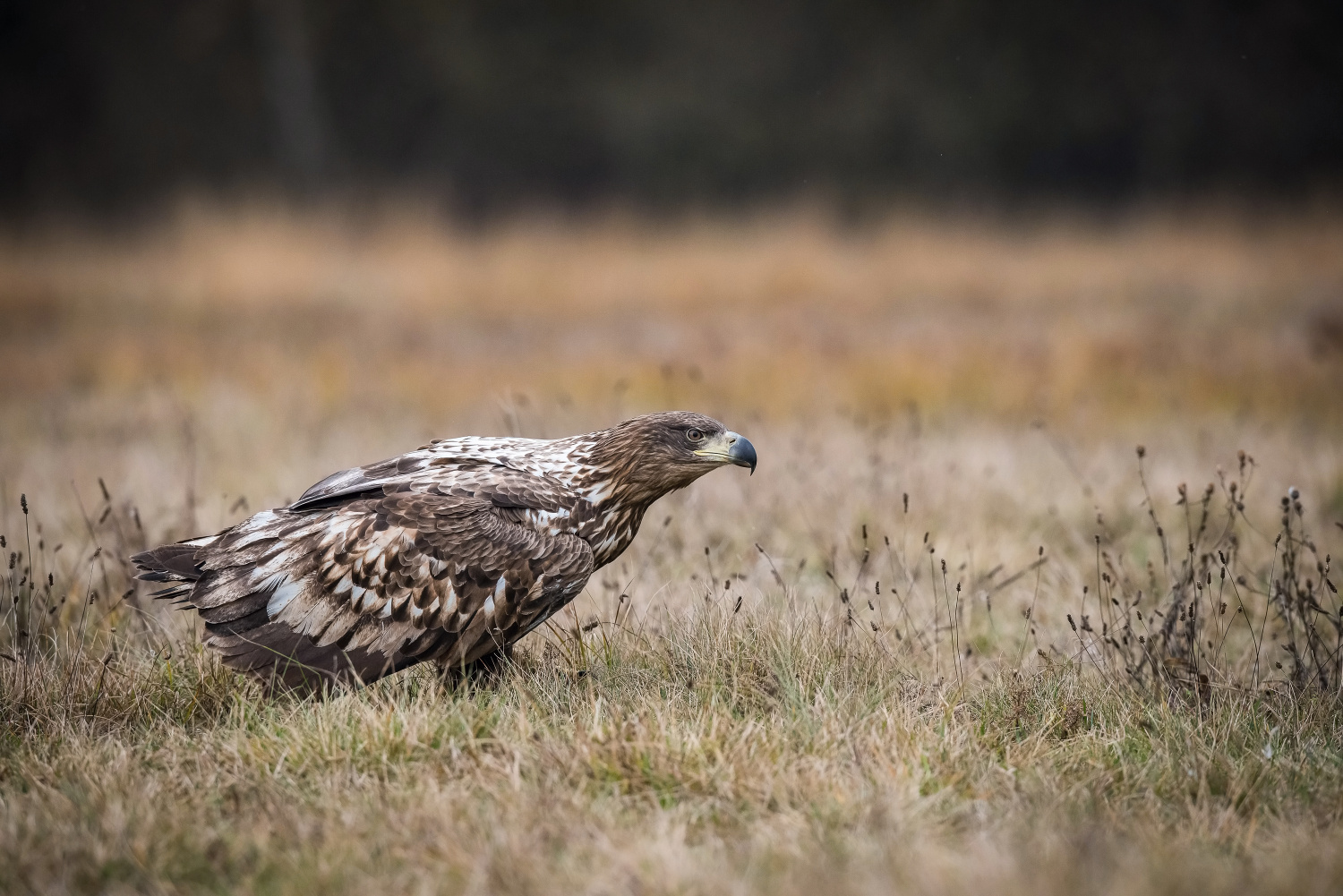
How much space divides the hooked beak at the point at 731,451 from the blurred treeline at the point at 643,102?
1361 centimetres

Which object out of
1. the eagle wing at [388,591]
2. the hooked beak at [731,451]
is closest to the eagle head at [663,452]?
the hooked beak at [731,451]

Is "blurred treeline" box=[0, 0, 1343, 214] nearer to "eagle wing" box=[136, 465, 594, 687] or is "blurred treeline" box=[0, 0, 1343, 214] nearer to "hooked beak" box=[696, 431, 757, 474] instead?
"hooked beak" box=[696, 431, 757, 474]

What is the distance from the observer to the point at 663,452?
12.1 ft

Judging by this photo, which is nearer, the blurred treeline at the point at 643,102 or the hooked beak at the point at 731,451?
the hooked beak at the point at 731,451

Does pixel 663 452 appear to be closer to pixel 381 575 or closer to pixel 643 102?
pixel 381 575

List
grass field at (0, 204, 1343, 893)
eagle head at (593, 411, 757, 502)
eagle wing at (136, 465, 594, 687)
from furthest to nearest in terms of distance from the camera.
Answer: eagle head at (593, 411, 757, 502), eagle wing at (136, 465, 594, 687), grass field at (0, 204, 1343, 893)

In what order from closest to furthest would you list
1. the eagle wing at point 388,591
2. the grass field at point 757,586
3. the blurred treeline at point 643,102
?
the grass field at point 757,586, the eagle wing at point 388,591, the blurred treeline at point 643,102

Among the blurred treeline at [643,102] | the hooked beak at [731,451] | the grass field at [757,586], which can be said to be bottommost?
the grass field at [757,586]

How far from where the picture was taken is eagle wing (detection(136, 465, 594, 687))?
11.0 feet

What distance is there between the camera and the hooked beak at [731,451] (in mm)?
3736

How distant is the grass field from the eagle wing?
0.15 meters

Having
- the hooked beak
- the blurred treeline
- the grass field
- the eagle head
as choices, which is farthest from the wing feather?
the blurred treeline

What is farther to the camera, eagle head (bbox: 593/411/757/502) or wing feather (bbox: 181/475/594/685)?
eagle head (bbox: 593/411/757/502)

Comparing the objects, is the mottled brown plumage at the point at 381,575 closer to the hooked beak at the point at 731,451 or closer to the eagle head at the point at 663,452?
the eagle head at the point at 663,452
